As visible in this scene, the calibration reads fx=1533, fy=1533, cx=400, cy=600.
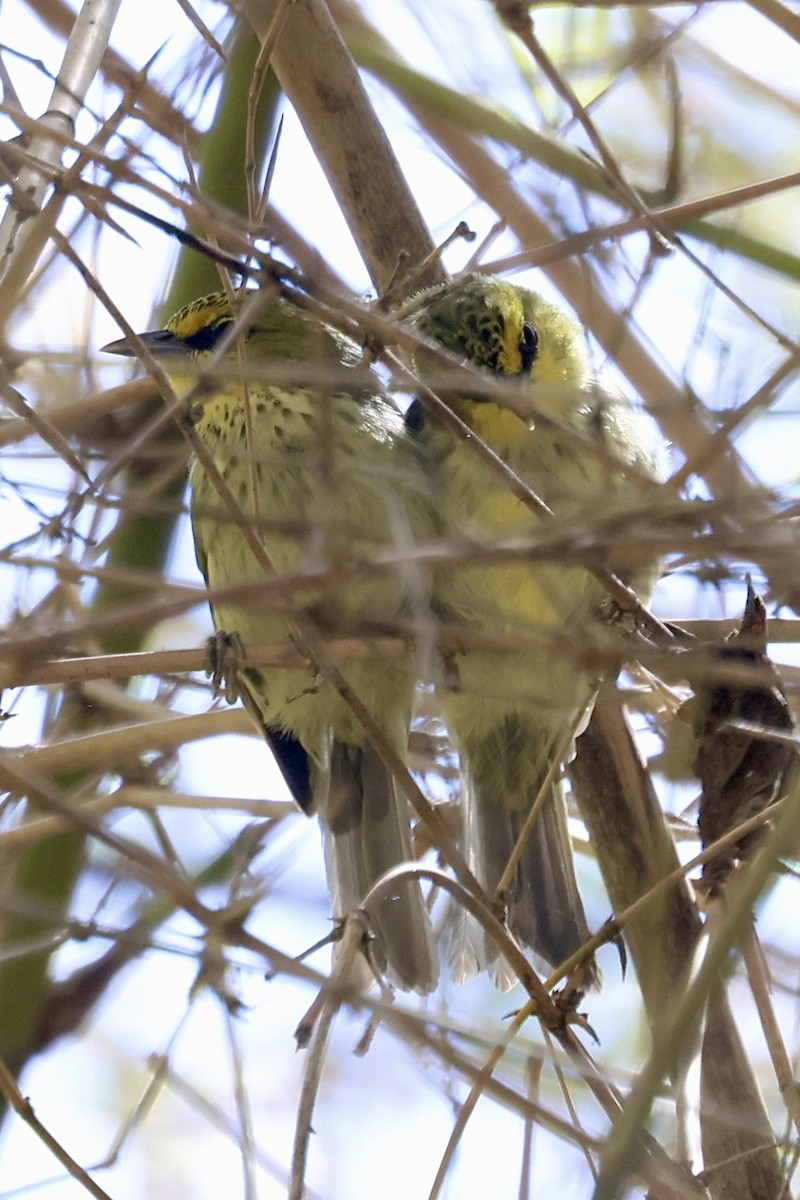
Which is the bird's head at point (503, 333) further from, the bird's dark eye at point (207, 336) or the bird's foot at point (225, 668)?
the bird's foot at point (225, 668)

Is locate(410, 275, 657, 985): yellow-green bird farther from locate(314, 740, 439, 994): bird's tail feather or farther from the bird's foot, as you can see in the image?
the bird's foot

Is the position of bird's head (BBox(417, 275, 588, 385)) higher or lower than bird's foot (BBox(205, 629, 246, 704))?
higher

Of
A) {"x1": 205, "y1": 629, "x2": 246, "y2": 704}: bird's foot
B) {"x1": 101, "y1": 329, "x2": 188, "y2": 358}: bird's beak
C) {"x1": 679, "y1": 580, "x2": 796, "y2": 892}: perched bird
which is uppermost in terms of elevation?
{"x1": 101, "y1": 329, "x2": 188, "y2": 358}: bird's beak

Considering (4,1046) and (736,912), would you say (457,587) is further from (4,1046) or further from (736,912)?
(736,912)

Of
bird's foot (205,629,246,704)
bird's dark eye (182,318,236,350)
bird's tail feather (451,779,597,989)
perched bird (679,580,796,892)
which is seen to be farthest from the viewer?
bird's dark eye (182,318,236,350)

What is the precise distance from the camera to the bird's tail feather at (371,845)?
10.8ft

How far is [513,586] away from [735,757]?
0.87m

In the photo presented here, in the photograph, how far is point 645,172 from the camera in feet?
11.5

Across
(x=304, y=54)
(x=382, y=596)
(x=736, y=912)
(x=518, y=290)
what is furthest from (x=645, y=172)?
(x=736, y=912)

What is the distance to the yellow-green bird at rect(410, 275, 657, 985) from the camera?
332cm

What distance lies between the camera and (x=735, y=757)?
266 cm

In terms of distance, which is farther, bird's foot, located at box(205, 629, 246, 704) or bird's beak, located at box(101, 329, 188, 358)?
bird's beak, located at box(101, 329, 188, 358)

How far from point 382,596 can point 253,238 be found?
25.7 inches

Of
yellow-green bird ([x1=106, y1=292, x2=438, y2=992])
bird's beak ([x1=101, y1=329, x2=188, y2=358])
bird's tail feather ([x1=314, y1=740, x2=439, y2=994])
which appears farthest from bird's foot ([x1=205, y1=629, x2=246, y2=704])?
bird's beak ([x1=101, y1=329, x2=188, y2=358])
